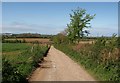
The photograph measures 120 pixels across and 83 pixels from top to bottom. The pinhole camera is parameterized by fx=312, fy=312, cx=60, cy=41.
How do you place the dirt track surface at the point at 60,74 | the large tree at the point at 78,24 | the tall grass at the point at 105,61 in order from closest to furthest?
the tall grass at the point at 105,61
the dirt track surface at the point at 60,74
the large tree at the point at 78,24

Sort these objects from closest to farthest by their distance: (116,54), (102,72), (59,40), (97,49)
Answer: (102,72) → (116,54) → (97,49) → (59,40)

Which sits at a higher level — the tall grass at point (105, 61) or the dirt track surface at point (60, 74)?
the tall grass at point (105, 61)

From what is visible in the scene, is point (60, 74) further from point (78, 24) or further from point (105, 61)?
point (78, 24)

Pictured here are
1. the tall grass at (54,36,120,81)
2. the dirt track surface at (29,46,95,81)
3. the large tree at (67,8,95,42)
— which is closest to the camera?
the tall grass at (54,36,120,81)

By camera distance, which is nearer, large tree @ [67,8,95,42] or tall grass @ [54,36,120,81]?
tall grass @ [54,36,120,81]

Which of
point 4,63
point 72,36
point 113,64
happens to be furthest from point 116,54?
point 72,36

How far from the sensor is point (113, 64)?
66.5ft

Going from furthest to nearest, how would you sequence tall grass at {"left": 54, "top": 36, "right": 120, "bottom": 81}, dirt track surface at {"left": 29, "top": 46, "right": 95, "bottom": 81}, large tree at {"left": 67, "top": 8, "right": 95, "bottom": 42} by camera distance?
large tree at {"left": 67, "top": 8, "right": 95, "bottom": 42} < dirt track surface at {"left": 29, "top": 46, "right": 95, "bottom": 81} < tall grass at {"left": 54, "top": 36, "right": 120, "bottom": 81}

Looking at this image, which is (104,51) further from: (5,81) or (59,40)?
(59,40)

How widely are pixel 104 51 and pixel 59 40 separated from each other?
6665 centimetres

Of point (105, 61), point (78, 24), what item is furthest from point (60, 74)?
point (78, 24)

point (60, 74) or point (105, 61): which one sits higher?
point (105, 61)

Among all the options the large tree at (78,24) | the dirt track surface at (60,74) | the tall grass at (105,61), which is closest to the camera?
the tall grass at (105,61)

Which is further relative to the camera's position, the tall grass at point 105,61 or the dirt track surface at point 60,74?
the dirt track surface at point 60,74
